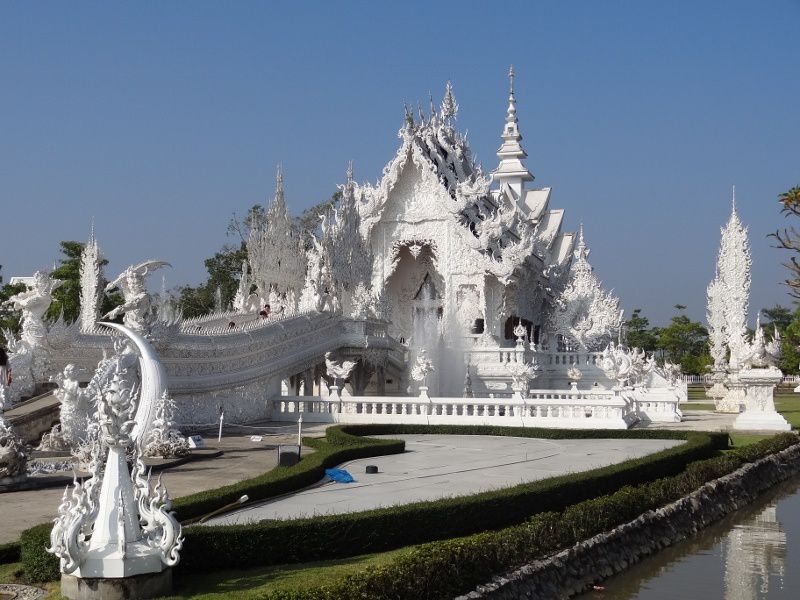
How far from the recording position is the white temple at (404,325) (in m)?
21.3

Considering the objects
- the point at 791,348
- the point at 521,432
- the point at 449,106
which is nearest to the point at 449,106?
the point at 449,106

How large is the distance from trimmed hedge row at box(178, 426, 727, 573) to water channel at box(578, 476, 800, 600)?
44.5 inches

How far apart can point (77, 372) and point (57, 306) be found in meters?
18.7

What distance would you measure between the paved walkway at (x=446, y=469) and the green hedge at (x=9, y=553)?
1.87 m

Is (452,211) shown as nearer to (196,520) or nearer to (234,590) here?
(196,520)

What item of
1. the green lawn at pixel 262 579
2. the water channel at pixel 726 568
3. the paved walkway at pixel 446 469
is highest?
the paved walkway at pixel 446 469

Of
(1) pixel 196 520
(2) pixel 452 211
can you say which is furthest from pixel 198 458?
(2) pixel 452 211

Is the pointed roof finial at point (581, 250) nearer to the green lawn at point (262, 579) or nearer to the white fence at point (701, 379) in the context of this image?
the white fence at point (701, 379)

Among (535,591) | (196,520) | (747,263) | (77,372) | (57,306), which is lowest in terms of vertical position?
(535,591)

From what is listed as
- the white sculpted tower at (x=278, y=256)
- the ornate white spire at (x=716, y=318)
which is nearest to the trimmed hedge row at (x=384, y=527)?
the white sculpted tower at (x=278, y=256)

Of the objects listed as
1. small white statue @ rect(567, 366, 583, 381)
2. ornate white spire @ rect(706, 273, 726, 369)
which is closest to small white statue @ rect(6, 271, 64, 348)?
small white statue @ rect(567, 366, 583, 381)

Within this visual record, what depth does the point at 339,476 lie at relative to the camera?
44.4ft

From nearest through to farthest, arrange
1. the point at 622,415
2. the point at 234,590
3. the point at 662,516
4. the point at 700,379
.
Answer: the point at 234,590, the point at 662,516, the point at 622,415, the point at 700,379

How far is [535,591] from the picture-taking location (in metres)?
9.44
